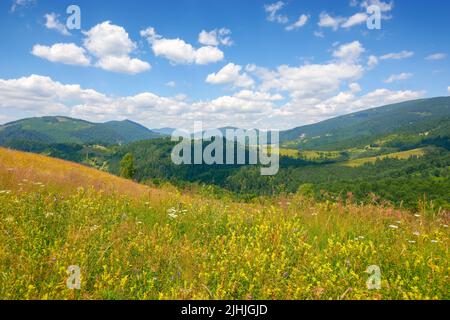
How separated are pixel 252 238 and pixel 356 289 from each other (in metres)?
2.02

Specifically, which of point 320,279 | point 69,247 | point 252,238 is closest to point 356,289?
point 320,279

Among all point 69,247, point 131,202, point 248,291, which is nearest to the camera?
point 248,291

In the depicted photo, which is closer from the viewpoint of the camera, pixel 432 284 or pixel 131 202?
pixel 432 284

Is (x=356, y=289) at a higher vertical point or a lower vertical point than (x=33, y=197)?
lower

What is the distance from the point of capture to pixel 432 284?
3.96 meters

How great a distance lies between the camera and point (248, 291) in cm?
410

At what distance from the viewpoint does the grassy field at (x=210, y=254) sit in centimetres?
388

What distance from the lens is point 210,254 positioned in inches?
189

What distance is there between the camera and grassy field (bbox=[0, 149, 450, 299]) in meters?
3.88
